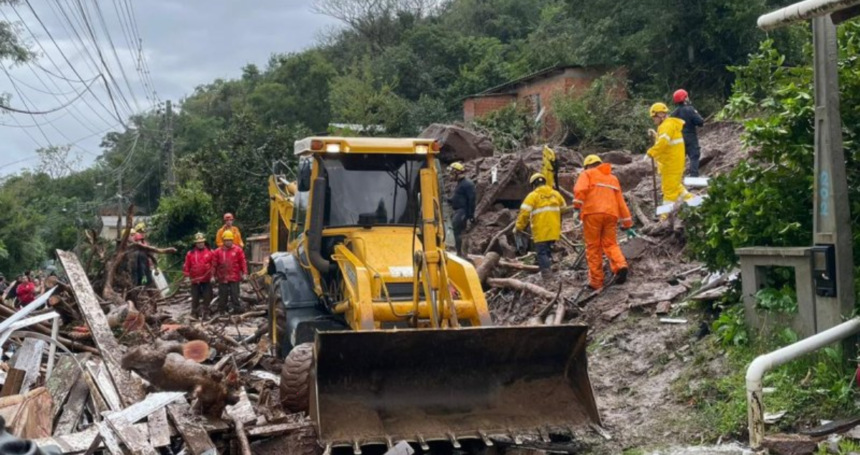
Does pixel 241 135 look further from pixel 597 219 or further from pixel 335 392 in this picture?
pixel 335 392

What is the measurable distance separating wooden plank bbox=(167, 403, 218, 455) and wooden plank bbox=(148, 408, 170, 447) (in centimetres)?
9

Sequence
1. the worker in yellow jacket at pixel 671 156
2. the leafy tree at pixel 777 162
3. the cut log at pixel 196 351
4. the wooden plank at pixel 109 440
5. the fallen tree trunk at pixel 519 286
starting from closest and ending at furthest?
the wooden plank at pixel 109 440, the leafy tree at pixel 777 162, the cut log at pixel 196 351, the fallen tree trunk at pixel 519 286, the worker in yellow jacket at pixel 671 156

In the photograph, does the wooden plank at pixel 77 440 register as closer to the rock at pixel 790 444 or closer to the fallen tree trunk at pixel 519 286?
the rock at pixel 790 444

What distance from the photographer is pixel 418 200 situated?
950 cm

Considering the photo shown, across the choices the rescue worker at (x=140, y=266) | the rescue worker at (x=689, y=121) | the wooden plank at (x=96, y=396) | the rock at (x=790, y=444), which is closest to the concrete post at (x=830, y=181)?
the rock at (x=790, y=444)

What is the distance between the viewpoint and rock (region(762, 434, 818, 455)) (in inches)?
255

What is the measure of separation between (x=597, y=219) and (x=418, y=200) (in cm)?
319

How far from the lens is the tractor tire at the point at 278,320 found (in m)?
10.5

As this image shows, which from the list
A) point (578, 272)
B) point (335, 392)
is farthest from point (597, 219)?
point (335, 392)

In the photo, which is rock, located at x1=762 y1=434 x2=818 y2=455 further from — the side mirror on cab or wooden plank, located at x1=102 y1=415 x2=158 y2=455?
the side mirror on cab

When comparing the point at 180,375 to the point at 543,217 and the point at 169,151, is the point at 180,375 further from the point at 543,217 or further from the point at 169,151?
the point at 169,151

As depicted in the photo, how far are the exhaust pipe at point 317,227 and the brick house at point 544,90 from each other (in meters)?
18.9

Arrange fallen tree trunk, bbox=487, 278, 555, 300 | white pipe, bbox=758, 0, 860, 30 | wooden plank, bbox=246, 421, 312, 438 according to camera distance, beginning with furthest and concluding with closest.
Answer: fallen tree trunk, bbox=487, 278, 555, 300 < wooden plank, bbox=246, 421, 312, 438 < white pipe, bbox=758, 0, 860, 30

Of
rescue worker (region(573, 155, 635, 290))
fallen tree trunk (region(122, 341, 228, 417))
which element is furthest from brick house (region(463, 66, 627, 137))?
fallen tree trunk (region(122, 341, 228, 417))
